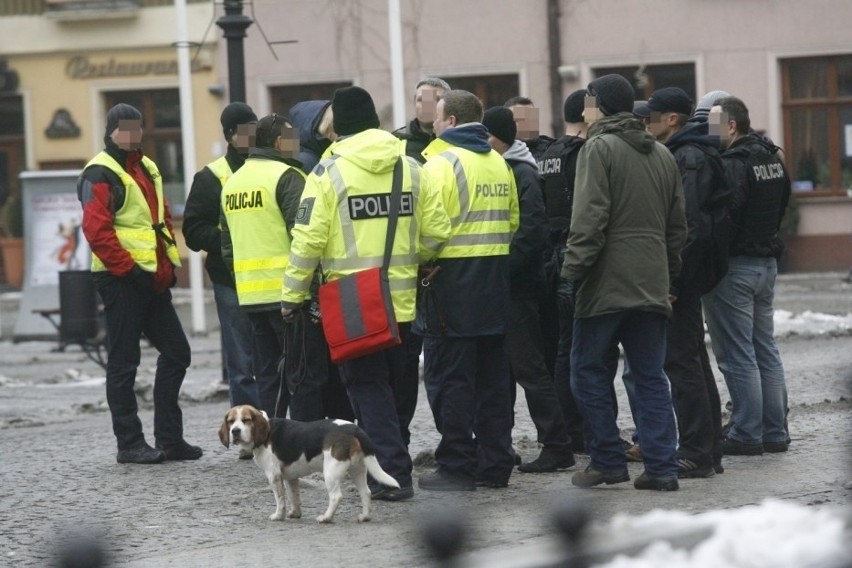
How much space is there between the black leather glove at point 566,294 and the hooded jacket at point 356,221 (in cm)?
96

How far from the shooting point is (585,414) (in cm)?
797

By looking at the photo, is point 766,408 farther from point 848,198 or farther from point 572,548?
point 848,198

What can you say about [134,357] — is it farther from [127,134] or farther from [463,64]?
[463,64]

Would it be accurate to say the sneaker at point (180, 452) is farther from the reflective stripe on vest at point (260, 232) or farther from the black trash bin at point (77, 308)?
the black trash bin at point (77, 308)

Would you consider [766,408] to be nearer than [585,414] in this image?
No

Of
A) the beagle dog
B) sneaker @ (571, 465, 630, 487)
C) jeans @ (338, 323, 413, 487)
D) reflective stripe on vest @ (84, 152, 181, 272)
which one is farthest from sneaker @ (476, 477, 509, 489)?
reflective stripe on vest @ (84, 152, 181, 272)

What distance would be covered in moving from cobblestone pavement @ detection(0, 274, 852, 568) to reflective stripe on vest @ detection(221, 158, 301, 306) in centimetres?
99

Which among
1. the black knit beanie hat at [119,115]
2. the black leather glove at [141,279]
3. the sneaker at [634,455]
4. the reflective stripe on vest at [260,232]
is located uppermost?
the black knit beanie hat at [119,115]

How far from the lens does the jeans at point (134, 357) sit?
9.38 metres

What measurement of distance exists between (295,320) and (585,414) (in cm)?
145

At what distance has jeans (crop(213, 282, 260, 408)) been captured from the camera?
9391 mm

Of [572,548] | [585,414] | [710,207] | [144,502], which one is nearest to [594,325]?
[585,414]

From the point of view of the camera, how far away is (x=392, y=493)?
7.71m

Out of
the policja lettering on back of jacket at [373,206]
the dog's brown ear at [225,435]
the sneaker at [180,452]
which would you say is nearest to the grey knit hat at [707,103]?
the policja lettering on back of jacket at [373,206]
